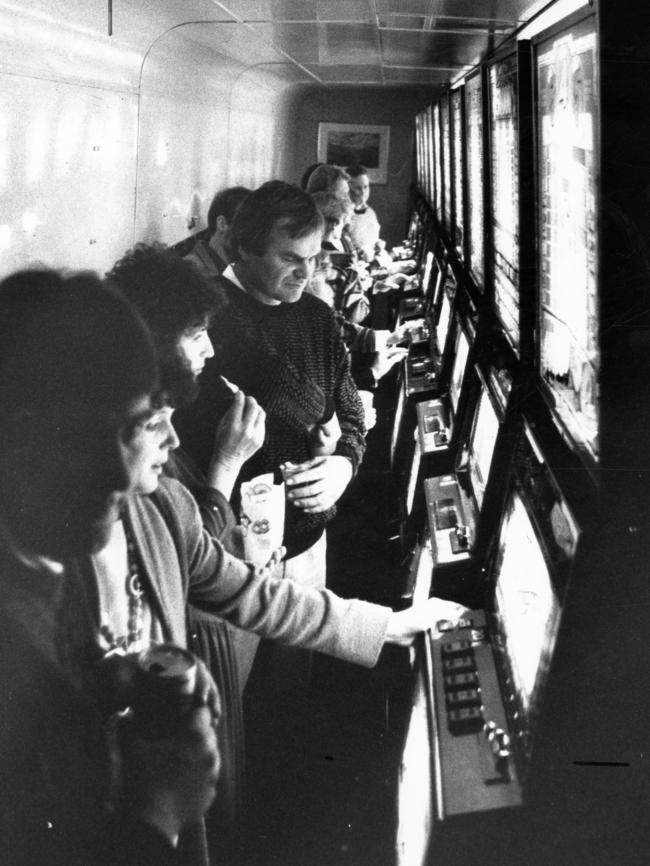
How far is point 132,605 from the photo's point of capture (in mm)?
1524

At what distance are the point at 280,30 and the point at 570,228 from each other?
596 millimetres

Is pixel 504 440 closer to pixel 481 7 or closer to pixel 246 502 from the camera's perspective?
pixel 246 502

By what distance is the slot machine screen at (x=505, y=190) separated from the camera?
1.89 meters

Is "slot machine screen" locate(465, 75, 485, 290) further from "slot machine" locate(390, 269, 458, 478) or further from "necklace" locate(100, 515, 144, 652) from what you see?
"necklace" locate(100, 515, 144, 652)

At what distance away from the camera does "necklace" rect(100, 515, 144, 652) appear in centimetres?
152

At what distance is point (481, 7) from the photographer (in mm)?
1661

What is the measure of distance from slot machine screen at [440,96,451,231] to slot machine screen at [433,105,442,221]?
0.06 feet

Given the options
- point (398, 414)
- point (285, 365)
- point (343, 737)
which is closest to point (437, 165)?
point (398, 414)

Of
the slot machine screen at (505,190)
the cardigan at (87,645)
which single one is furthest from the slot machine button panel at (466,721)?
the slot machine screen at (505,190)

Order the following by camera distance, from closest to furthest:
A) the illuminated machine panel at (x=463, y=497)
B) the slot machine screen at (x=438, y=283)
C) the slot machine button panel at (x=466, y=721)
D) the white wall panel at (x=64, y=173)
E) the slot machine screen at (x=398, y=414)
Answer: the white wall panel at (x=64, y=173) → the slot machine button panel at (x=466, y=721) → the slot machine screen at (x=398, y=414) → the illuminated machine panel at (x=463, y=497) → the slot machine screen at (x=438, y=283)

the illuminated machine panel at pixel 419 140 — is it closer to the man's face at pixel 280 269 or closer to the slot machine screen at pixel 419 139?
the slot machine screen at pixel 419 139

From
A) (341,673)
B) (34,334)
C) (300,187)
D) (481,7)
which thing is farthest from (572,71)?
(341,673)

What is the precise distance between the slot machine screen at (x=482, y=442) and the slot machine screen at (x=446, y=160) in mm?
586

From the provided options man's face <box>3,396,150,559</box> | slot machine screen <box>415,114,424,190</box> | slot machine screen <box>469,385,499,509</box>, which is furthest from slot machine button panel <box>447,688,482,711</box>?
slot machine screen <box>415,114,424,190</box>
